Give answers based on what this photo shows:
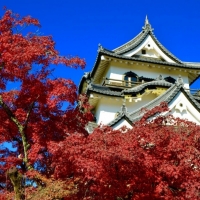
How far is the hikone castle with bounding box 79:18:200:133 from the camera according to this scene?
17750 millimetres

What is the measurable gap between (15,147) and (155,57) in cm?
1756

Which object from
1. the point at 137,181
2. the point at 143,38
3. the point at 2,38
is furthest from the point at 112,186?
the point at 143,38

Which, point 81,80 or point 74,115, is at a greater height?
point 81,80

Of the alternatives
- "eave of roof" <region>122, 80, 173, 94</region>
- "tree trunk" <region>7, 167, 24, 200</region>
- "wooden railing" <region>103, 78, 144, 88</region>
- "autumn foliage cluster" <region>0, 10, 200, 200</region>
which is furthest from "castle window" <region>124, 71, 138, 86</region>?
"tree trunk" <region>7, 167, 24, 200</region>

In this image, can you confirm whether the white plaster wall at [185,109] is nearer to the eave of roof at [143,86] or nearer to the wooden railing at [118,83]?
the eave of roof at [143,86]

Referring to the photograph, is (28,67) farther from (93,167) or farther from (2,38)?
(93,167)

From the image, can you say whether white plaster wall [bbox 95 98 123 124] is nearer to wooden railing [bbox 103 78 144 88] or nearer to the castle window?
wooden railing [bbox 103 78 144 88]

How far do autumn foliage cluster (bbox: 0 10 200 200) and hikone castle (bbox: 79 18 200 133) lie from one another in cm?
704

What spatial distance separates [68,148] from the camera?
8.51 metres

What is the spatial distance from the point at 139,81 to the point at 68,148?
50.0 feet

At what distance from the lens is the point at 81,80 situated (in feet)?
88.8

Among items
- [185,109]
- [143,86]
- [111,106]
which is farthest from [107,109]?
[185,109]

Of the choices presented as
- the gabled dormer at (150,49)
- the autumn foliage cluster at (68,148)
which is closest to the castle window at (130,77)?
the gabled dormer at (150,49)

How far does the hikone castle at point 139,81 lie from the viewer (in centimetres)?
1775
